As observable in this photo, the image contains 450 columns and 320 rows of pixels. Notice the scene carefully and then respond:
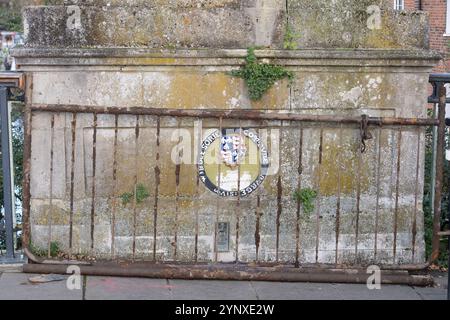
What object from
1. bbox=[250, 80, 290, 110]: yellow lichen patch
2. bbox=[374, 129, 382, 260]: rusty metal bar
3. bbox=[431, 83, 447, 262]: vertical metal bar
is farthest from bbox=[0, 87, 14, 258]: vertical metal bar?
bbox=[431, 83, 447, 262]: vertical metal bar

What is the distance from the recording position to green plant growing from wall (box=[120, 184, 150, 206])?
6.94m

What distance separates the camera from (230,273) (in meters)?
6.77

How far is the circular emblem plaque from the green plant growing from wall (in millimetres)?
516

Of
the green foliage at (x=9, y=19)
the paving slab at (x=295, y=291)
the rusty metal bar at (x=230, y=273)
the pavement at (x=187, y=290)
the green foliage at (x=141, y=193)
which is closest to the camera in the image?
the pavement at (x=187, y=290)

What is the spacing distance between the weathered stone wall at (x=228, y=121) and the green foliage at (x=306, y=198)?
65 mm

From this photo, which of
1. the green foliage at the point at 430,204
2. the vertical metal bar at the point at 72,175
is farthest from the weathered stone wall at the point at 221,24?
the green foliage at the point at 430,204

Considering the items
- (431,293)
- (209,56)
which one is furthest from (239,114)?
(431,293)

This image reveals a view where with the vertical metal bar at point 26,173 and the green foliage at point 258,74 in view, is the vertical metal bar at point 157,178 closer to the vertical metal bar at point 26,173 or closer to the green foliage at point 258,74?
the green foliage at point 258,74

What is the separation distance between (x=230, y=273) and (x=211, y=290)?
31 centimetres

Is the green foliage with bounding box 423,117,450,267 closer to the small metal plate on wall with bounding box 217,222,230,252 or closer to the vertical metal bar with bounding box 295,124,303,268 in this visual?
the vertical metal bar with bounding box 295,124,303,268

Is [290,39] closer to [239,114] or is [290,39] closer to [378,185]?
[239,114]

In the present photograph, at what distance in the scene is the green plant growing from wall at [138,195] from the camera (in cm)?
694

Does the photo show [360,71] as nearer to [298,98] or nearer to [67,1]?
[298,98]

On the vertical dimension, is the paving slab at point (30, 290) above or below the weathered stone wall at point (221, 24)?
below
